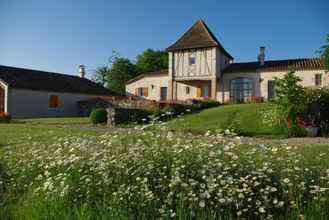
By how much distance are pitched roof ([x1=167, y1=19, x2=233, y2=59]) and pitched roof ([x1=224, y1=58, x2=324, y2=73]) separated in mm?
2005

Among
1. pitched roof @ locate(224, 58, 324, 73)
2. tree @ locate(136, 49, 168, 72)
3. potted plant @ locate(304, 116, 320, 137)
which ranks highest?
tree @ locate(136, 49, 168, 72)

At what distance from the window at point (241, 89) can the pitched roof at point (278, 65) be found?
3.14 ft

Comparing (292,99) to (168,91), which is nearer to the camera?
(292,99)

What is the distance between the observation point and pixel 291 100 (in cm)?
1267

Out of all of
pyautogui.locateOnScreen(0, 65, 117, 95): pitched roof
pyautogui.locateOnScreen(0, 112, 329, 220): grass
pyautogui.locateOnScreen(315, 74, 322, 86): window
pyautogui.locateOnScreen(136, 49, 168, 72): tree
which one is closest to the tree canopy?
pyautogui.locateOnScreen(136, 49, 168, 72): tree

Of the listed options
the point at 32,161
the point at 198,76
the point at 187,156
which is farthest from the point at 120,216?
the point at 198,76

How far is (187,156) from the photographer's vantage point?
375 cm

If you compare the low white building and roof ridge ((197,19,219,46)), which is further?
roof ridge ((197,19,219,46))

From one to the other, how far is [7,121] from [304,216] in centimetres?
1930

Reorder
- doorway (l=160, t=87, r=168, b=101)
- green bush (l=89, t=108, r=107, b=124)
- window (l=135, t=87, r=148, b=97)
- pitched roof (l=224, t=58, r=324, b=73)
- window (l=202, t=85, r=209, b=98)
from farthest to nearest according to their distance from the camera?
Answer: 1. window (l=135, t=87, r=148, b=97)
2. doorway (l=160, t=87, r=168, b=101)
3. window (l=202, t=85, r=209, b=98)
4. pitched roof (l=224, t=58, r=324, b=73)
5. green bush (l=89, t=108, r=107, b=124)

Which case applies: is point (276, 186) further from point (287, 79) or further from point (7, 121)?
point (7, 121)

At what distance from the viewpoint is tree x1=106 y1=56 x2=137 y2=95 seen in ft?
178

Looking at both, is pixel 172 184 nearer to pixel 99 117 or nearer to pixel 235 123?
pixel 235 123

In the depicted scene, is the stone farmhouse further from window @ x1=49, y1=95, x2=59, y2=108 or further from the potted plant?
the potted plant
